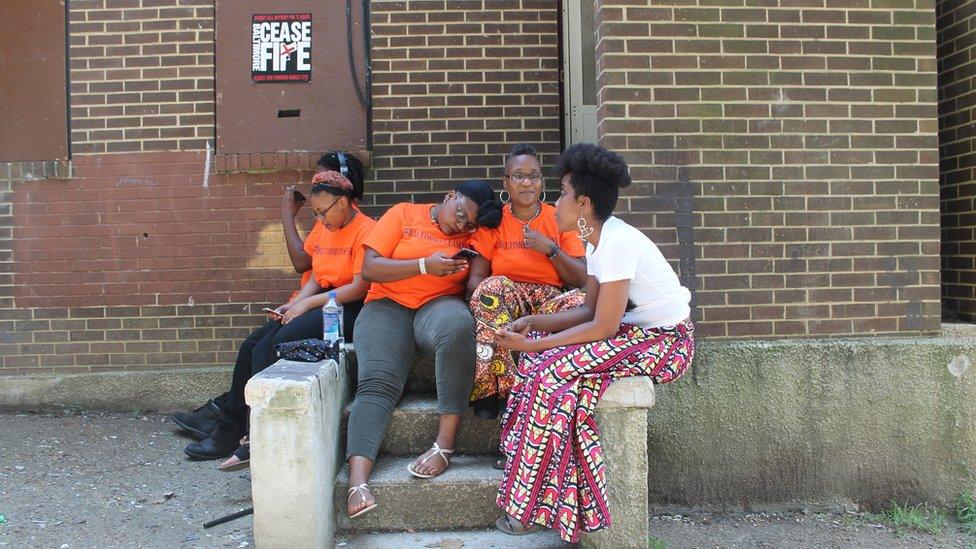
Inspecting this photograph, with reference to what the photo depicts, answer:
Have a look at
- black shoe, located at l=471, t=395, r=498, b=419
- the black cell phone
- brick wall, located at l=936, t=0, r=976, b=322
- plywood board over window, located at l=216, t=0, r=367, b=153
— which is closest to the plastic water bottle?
the black cell phone

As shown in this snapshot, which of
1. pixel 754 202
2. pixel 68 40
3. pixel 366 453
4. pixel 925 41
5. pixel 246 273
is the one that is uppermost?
pixel 68 40

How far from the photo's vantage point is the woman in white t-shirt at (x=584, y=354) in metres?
3.27

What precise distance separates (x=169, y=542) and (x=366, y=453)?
1.01 metres

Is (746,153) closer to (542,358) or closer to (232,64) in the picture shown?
(542,358)

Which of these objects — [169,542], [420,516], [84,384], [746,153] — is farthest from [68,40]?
[746,153]

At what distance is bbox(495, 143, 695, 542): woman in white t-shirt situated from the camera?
3273 mm

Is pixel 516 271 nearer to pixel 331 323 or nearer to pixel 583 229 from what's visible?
pixel 583 229

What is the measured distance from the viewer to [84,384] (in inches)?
215

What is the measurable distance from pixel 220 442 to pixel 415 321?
160 centimetres

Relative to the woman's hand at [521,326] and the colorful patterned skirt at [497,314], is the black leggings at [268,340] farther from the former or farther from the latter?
the woman's hand at [521,326]

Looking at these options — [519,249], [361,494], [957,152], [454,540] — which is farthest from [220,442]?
[957,152]

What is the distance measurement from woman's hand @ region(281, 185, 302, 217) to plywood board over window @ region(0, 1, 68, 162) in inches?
69.0

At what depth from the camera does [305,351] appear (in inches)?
145

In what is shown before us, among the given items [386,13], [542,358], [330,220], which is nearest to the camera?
[542,358]
